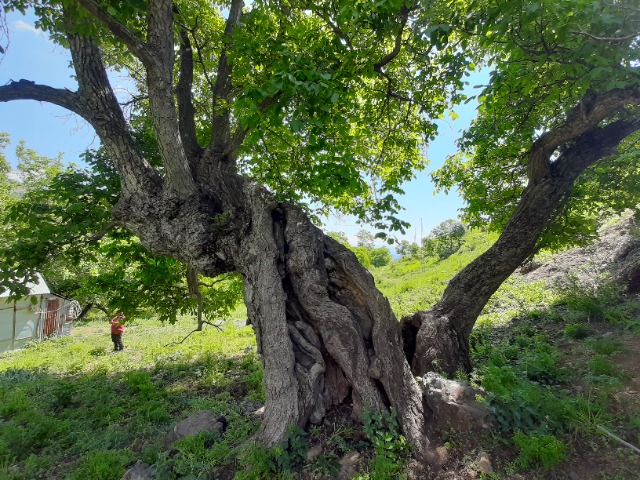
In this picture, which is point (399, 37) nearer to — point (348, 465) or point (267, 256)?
point (267, 256)

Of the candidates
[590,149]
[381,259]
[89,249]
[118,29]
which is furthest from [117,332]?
[381,259]

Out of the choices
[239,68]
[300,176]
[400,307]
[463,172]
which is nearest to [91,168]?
[239,68]

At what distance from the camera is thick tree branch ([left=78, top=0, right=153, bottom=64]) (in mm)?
3305

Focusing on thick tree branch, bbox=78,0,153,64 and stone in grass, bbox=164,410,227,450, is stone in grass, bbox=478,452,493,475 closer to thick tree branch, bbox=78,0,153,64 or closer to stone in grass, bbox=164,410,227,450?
stone in grass, bbox=164,410,227,450

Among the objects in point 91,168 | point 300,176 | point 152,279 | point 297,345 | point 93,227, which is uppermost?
point 91,168

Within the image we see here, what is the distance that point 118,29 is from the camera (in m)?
3.58

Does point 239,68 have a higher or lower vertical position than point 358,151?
higher

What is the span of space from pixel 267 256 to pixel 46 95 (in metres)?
3.62

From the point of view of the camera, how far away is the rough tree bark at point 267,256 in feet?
11.4

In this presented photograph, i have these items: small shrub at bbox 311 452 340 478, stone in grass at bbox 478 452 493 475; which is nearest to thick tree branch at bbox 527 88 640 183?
stone in grass at bbox 478 452 493 475

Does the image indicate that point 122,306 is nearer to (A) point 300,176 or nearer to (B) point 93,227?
(B) point 93,227

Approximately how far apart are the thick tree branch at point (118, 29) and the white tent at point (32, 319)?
15087 mm

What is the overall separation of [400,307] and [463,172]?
461 centimetres

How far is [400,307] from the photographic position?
10.4 m
